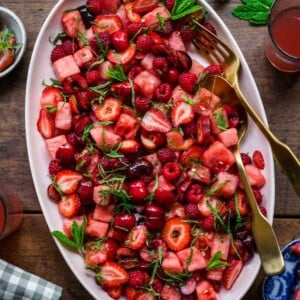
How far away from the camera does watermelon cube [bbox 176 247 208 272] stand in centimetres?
157

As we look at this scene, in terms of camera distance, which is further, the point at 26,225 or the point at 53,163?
the point at 26,225

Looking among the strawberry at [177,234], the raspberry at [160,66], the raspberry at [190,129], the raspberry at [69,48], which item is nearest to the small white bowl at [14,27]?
the raspberry at [69,48]

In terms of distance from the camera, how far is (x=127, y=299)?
1.62 metres

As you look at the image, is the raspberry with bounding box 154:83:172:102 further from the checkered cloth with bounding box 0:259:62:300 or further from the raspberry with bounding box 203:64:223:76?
the checkered cloth with bounding box 0:259:62:300

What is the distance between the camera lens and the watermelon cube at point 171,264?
1567mm

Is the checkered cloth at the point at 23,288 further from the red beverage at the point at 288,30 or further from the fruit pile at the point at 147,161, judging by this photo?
the red beverage at the point at 288,30

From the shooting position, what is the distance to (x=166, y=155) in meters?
1.58

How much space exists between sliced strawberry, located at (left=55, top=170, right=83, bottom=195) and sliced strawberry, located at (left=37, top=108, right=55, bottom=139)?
4.2 inches

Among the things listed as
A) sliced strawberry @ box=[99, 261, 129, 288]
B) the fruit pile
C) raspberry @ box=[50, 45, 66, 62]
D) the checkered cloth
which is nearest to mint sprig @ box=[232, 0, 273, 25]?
the fruit pile

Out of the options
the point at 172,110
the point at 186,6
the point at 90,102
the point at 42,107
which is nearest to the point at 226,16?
the point at 186,6

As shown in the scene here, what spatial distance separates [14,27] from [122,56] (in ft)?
1.07

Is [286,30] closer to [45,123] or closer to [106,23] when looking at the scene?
[106,23]

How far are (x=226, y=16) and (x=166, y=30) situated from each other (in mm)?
204

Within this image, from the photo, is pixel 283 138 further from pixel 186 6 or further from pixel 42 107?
pixel 42 107
